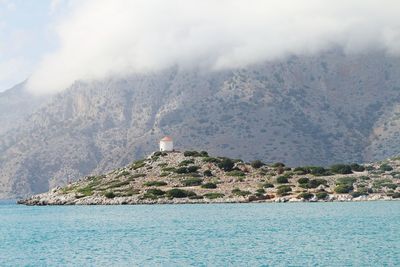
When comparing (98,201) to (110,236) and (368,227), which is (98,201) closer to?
(110,236)

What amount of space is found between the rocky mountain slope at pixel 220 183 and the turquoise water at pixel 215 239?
1216 inches

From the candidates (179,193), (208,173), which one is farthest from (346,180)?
(179,193)

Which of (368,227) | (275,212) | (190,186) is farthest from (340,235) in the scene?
(190,186)

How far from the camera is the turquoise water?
49.0 metres

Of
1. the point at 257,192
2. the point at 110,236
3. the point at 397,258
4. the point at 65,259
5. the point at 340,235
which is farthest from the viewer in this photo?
the point at 257,192

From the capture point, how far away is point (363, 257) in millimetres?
47906

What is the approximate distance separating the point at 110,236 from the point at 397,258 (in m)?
32.0

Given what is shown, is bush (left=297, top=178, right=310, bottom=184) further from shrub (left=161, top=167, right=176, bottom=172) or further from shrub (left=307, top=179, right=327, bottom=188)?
shrub (left=161, top=167, right=176, bottom=172)

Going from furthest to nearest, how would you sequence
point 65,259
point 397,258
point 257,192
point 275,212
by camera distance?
point 257,192 < point 275,212 < point 65,259 < point 397,258

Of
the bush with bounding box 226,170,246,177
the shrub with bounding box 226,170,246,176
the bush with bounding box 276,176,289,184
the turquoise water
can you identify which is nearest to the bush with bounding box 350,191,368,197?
the bush with bounding box 276,176,289,184

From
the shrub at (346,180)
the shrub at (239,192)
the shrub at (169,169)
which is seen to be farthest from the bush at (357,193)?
the shrub at (169,169)

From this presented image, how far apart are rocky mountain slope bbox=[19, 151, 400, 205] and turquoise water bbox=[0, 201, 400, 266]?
101ft

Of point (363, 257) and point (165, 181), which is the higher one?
point (165, 181)

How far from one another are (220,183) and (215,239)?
7818 centimetres
